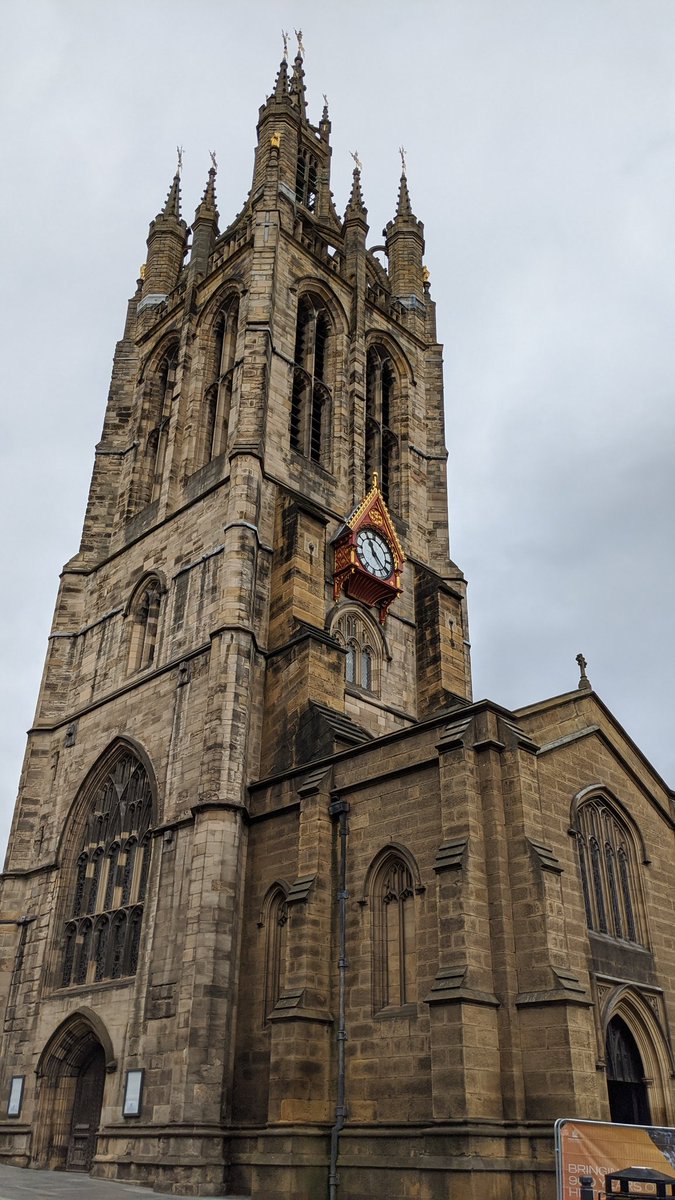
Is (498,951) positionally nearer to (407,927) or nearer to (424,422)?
(407,927)

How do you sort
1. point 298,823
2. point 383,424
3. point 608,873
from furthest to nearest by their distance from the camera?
point 383,424, point 298,823, point 608,873

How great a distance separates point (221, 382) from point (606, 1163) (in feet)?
81.1

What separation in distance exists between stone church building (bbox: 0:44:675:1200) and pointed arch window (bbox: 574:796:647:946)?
0.08 metres

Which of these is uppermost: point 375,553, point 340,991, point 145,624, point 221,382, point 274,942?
point 221,382

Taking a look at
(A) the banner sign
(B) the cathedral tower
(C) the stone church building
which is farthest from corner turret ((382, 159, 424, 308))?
(A) the banner sign

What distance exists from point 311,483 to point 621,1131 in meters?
19.7

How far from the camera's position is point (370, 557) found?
27.1 m

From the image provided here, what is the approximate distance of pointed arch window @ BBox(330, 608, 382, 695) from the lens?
25.7 metres

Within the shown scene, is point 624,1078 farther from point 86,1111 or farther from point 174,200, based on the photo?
point 174,200

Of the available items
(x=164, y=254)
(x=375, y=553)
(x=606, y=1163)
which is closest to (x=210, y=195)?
(x=164, y=254)

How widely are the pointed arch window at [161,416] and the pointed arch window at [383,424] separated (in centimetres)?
660

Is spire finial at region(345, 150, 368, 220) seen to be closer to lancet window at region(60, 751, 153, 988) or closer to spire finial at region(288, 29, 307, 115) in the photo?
spire finial at region(288, 29, 307, 115)

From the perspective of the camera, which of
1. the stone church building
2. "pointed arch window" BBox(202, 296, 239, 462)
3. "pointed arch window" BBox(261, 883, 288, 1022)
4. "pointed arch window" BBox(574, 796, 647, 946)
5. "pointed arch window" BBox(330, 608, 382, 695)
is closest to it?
the stone church building

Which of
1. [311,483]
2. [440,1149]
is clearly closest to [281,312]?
[311,483]
